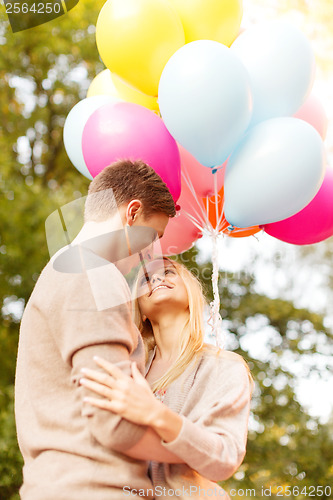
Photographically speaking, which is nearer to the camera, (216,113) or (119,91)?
(216,113)

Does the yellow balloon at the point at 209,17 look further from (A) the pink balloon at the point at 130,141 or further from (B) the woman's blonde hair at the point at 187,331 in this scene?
(B) the woman's blonde hair at the point at 187,331

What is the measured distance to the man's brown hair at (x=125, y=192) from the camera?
1518mm

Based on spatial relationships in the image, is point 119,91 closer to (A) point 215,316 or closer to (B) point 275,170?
(B) point 275,170

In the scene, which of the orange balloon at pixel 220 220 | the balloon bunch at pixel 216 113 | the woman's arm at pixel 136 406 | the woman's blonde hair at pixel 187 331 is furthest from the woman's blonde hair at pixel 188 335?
the woman's arm at pixel 136 406

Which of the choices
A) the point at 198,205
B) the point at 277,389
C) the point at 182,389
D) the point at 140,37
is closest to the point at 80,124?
the point at 140,37

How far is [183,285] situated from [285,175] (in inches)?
21.7

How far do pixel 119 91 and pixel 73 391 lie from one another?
1.56m

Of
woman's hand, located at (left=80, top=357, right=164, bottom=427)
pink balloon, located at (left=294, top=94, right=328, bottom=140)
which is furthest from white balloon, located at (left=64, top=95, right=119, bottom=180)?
woman's hand, located at (left=80, top=357, right=164, bottom=427)

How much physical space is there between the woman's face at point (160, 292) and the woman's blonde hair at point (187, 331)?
22mm

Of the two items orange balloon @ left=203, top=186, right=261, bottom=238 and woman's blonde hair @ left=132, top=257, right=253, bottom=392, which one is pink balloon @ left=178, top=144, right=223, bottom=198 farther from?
woman's blonde hair @ left=132, top=257, right=253, bottom=392

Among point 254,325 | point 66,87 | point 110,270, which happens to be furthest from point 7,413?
point 110,270

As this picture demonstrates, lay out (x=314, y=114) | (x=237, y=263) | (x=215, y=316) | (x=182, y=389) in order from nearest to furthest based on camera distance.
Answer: (x=182, y=389) → (x=215, y=316) → (x=314, y=114) → (x=237, y=263)

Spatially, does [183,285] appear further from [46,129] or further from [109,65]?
[46,129]

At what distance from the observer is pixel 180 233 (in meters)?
2.65
